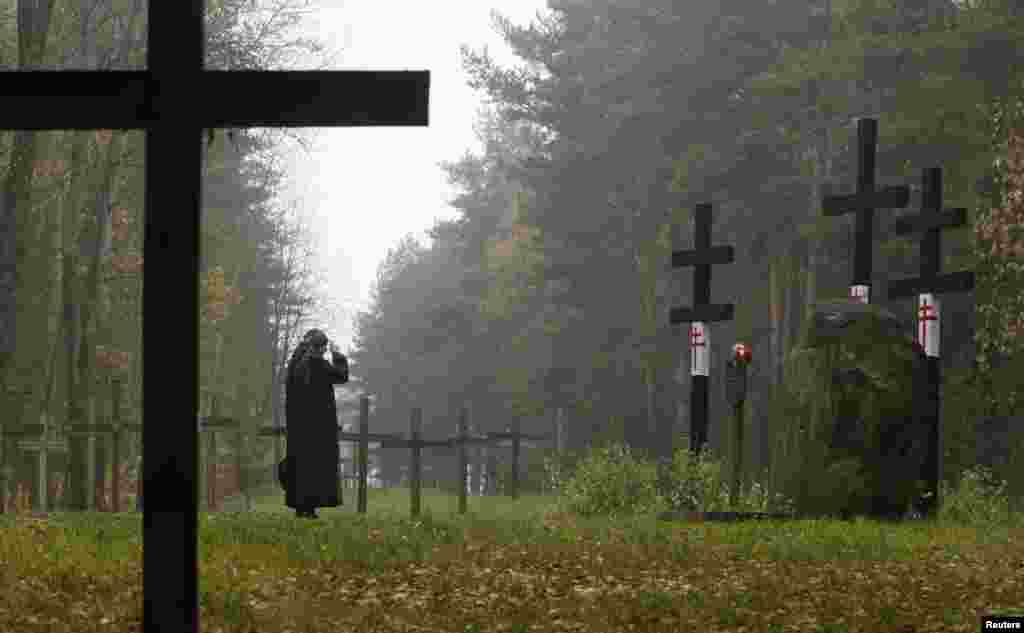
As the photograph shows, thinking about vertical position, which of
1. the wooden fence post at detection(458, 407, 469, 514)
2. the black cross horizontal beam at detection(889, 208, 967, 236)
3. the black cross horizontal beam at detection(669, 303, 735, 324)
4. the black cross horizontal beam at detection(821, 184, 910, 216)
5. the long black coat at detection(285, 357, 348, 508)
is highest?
the black cross horizontal beam at detection(821, 184, 910, 216)

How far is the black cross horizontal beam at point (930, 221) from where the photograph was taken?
21125mm

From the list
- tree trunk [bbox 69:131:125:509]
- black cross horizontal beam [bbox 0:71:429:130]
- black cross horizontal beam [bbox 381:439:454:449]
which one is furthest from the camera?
black cross horizontal beam [bbox 381:439:454:449]

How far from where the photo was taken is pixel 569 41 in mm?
49656

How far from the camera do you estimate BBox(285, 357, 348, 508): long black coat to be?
57.5 ft

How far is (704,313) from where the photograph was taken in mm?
22297

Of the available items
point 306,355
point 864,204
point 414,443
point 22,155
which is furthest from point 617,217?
point 306,355

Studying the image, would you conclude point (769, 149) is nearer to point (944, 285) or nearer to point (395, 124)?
point (944, 285)

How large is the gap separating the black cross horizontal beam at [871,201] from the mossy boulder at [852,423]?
261 centimetres

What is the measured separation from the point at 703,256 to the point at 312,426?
7.10 m

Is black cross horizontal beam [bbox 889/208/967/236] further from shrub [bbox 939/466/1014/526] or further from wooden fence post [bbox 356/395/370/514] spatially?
wooden fence post [bbox 356/395/370/514]

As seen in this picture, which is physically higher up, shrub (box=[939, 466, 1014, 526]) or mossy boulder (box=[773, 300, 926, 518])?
mossy boulder (box=[773, 300, 926, 518])

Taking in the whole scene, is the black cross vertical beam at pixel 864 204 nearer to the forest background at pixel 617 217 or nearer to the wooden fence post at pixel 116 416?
the forest background at pixel 617 217

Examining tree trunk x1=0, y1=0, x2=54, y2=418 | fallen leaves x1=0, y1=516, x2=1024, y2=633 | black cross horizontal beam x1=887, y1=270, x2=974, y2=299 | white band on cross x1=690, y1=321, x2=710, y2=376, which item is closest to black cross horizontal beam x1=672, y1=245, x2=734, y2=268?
white band on cross x1=690, y1=321, x2=710, y2=376

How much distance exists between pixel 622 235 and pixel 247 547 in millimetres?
33454
